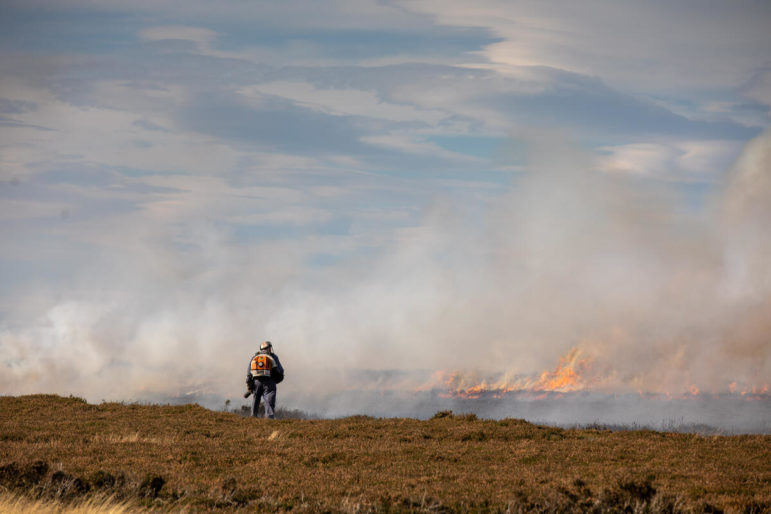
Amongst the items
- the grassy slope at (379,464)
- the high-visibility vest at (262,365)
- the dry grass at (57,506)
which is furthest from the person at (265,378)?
the dry grass at (57,506)

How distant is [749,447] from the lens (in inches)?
745

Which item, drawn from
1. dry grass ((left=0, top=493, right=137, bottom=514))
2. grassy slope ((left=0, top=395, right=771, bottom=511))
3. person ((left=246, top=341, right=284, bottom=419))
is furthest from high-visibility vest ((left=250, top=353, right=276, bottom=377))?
dry grass ((left=0, top=493, right=137, bottom=514))

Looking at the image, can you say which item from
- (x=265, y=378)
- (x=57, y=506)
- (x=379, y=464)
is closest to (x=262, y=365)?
(x=265, y=378)

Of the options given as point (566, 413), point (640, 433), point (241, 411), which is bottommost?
point (566, 413)

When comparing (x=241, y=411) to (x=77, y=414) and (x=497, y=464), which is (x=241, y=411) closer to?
(x=77, y=414)

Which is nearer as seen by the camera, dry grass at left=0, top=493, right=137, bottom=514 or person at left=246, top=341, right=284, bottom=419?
dry grass at left=0, top=493, right=137, bottom=514

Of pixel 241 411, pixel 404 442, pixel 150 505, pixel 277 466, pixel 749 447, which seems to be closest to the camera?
pixel 150 505

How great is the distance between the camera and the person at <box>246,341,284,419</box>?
1134 inches

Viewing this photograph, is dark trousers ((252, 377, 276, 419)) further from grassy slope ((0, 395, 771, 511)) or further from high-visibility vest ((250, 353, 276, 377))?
grassy slope ((0, 395, 771, 511))

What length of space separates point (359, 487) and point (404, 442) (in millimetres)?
7248

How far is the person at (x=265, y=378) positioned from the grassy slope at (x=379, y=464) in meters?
2.89

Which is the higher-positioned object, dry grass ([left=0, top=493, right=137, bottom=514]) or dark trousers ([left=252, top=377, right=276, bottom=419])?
dry grass ([left=0, top=493, right=137, bottom=514])

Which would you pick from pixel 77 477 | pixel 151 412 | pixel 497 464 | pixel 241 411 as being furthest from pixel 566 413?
pixel 77 477

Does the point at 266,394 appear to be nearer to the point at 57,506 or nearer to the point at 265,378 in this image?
the point at 265,378
